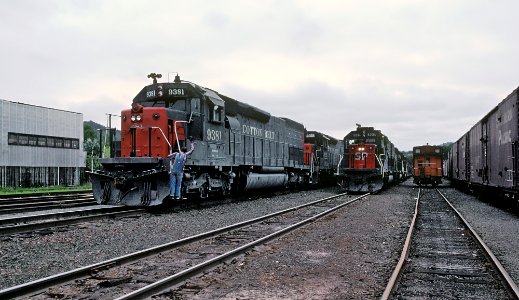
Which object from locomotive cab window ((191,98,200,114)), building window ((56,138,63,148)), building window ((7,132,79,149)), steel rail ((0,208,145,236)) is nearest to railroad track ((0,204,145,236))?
steel rail ((0,208,145,236))

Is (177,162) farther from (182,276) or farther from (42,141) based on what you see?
(42,141)

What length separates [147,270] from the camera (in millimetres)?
6238

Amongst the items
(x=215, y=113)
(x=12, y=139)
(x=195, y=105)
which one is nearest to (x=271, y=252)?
(x=195, y=105)

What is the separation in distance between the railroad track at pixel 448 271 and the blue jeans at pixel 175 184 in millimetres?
6216

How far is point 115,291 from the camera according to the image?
5223 mm

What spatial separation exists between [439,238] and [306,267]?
4062 millimetres

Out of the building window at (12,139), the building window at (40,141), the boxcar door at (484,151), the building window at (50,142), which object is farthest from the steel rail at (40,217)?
the building window at (50,142)

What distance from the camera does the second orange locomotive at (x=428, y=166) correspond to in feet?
109

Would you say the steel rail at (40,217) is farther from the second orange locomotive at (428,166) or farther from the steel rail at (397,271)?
the second orange locomotive at (428,166)

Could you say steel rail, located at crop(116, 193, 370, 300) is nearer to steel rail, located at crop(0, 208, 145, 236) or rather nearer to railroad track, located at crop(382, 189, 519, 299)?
railroad track, located at crop(382, 189, 519, 299)

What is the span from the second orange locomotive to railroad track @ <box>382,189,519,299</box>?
24.5 metres

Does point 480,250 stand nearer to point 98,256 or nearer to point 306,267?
point 306,267

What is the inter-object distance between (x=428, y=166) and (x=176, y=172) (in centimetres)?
2608

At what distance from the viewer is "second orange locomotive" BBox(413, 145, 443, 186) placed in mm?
33375
